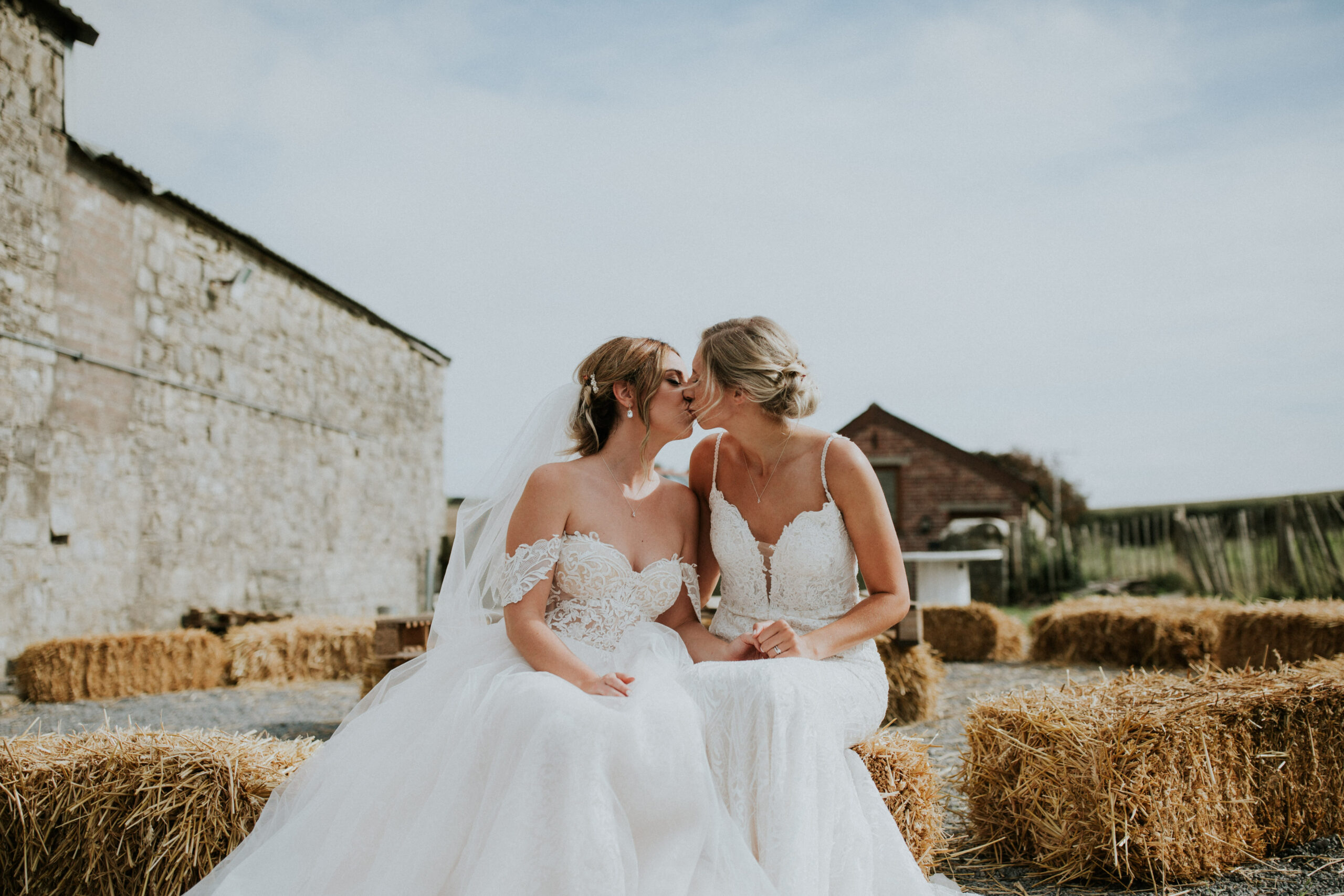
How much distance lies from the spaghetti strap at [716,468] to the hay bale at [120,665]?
631 centimetres

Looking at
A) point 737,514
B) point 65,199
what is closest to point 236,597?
point 65,199

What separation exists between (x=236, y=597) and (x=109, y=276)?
3.68 m

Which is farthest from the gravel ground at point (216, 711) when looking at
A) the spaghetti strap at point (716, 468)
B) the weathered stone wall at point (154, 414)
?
the spaghetti strap at point (716, 468)

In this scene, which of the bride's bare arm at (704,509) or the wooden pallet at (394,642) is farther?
the wooden pallet at (394,642)

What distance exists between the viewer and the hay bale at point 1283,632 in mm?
6348

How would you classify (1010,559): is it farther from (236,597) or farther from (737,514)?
(737,514)

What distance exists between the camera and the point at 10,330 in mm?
6895

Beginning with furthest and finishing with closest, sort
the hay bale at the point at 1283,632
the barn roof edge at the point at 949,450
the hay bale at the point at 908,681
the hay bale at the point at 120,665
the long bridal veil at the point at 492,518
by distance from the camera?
the barn roof edge at the point at 949,450, the hay bale at the point at 120,665, the hay bale at the point at 1283,632, the hay bale at the point at 908,681, the long bridal veil at the point at 492,518

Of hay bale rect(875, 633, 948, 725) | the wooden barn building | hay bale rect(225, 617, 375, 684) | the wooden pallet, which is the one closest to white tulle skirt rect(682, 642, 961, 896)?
the wooden pallet

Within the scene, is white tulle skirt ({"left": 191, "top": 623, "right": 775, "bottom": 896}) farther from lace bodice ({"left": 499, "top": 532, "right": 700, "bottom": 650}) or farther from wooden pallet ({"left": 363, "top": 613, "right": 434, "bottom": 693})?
wooden pallet ({"left": 363, "top": 613, "right": 434, "bottom": 693})

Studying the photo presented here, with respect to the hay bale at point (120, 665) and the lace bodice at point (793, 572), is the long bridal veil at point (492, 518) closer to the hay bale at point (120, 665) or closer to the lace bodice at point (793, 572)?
the lace bodice at point (793, 572)

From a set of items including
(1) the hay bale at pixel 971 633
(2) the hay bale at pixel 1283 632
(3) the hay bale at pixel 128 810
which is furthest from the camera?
(1) the hay bale at pixel 971 633

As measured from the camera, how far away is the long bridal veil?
3037 millimetres

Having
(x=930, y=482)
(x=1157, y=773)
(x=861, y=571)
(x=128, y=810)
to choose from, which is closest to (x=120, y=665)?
(x=128, y=810)
